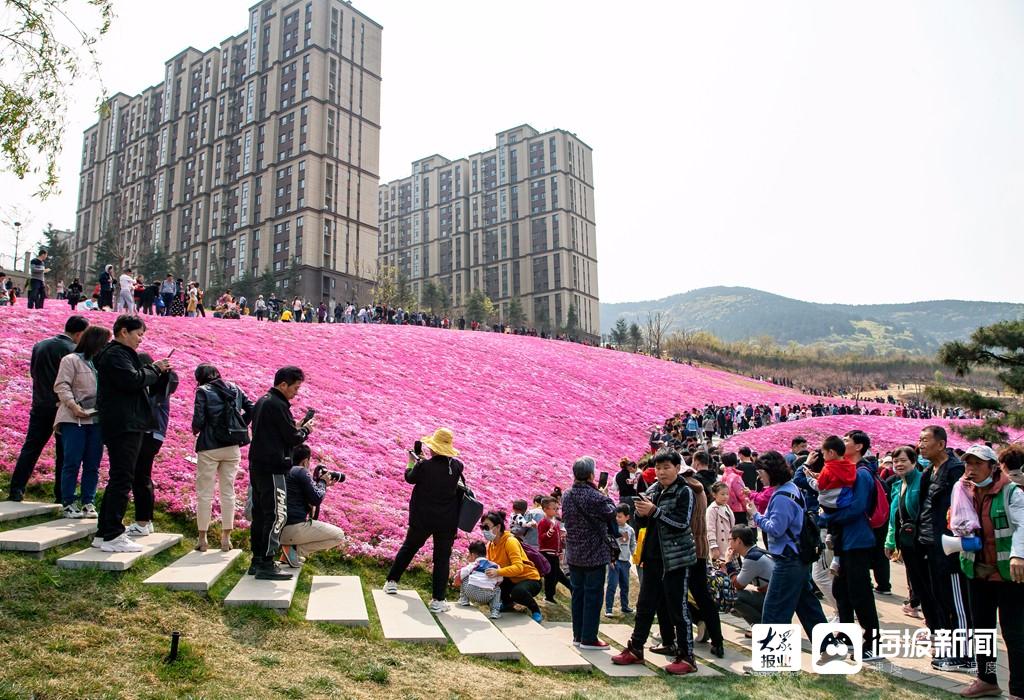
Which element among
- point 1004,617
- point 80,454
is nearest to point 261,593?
point 80,454

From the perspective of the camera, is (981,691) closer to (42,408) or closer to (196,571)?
(196,571)

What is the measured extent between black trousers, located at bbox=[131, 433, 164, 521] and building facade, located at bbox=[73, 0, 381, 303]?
208ft

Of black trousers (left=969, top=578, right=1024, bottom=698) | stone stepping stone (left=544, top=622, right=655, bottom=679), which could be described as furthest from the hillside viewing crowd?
stone stepping stone (left=544, top=622, right=655, bottom=679)

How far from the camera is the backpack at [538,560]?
26.8 feet

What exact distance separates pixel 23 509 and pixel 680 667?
690 centimetres

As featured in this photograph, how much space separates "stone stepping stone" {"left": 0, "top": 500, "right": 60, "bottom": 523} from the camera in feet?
20.6

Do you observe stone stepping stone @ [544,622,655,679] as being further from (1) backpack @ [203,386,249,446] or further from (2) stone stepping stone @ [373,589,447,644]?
(1) backpack @ [203,386,249,446]

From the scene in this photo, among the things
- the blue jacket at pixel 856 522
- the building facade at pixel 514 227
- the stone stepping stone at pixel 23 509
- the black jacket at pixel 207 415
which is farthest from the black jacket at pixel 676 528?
the building facade at pixel 514 227

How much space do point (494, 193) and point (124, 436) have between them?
109 meters

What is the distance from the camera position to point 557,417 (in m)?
23.0

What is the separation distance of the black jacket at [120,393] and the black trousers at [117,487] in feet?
0.38

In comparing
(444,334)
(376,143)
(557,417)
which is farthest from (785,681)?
(376,143)

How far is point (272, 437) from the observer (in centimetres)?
632

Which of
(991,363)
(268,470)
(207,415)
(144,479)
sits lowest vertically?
(144,479)
